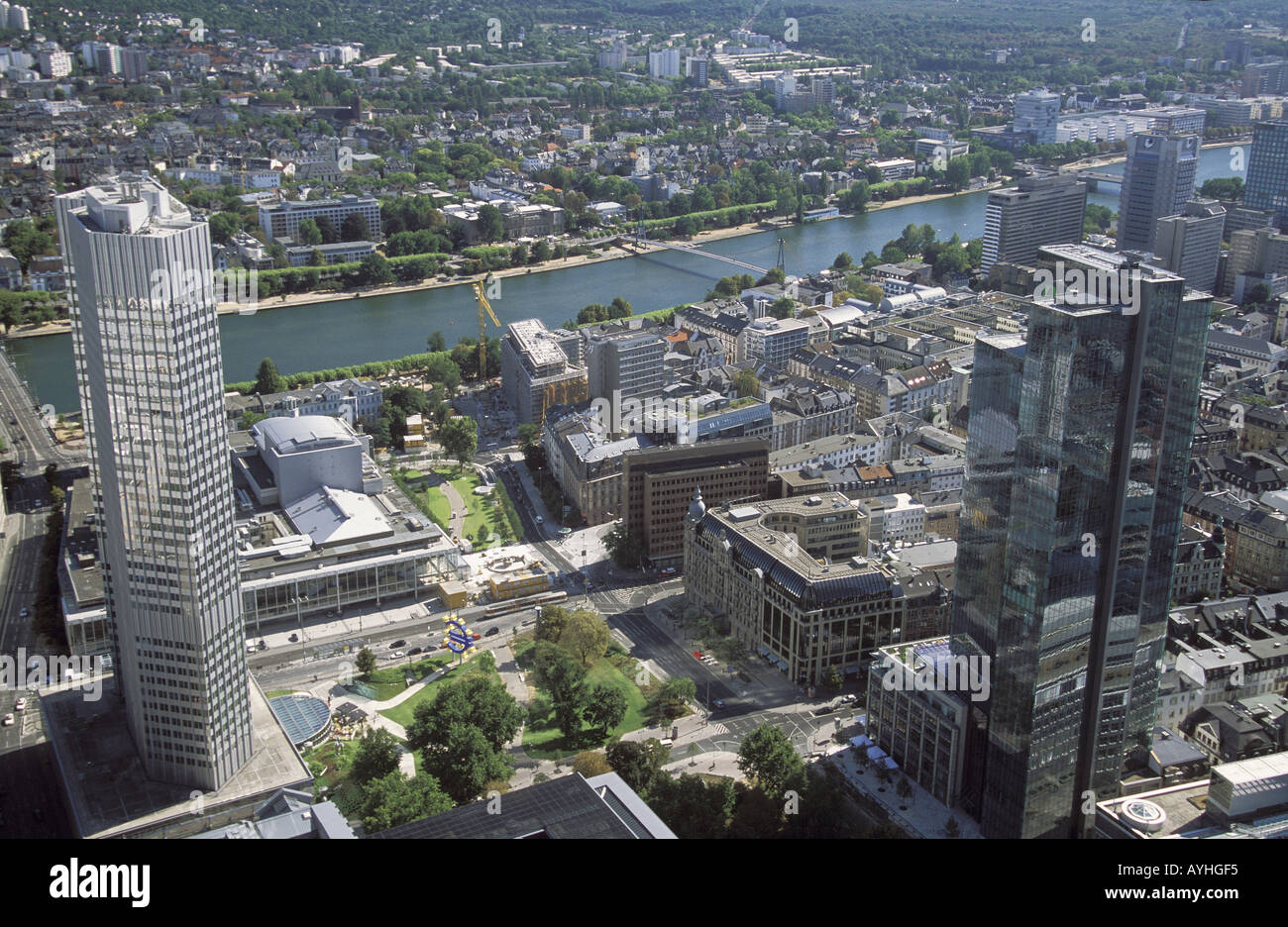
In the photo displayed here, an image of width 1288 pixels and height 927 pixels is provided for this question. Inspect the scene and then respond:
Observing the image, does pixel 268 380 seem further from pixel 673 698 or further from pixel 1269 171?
pixel 1269 171


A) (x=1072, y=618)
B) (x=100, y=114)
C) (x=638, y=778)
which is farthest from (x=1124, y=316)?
(x=100, y=114)

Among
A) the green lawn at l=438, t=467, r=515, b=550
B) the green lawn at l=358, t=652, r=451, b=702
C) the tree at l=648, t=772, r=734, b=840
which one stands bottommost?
the green lawn at l=358, t=652, r=451, b=702

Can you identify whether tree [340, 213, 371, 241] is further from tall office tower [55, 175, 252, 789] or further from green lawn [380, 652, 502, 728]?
tall office tower [55, 175, 252, 789]

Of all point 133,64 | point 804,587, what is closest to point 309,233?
point 804,587

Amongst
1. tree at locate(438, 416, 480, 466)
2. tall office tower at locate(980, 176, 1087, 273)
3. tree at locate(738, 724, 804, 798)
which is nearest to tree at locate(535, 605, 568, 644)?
tree at locate(738, 724, 804, 798)

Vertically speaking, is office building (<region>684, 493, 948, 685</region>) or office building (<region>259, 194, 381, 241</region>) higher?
office building (<region>259, 194, 381, 241</region>)

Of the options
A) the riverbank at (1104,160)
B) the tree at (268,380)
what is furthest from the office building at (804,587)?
the riverbank at (1104,160)
